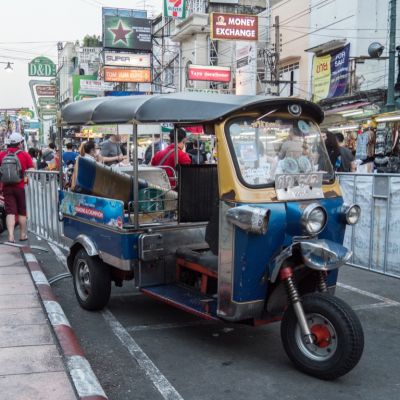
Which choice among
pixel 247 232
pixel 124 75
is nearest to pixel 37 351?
pixel 247 232

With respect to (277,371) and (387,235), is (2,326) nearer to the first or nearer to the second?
(277,371)

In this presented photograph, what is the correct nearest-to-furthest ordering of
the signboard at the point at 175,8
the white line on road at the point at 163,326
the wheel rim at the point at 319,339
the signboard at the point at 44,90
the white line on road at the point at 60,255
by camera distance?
the wheel rim at the point at 319,339
the white line on road at the point at 163,326
the white line on road at the point at 60,255
the signboard at the point at 175,8
the signboard at the point at 44,90

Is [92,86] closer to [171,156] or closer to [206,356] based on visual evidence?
[171,156]

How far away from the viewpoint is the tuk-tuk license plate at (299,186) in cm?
412

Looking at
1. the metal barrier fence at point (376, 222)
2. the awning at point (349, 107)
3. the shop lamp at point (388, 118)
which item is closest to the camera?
the metal barrier fence at point (376, 222)

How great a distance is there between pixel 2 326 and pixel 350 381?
303 cm

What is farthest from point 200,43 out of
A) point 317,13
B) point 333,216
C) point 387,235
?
point 333,216

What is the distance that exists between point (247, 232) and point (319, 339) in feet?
3.14

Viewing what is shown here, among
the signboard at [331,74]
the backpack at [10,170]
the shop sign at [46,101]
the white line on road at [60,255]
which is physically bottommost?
the white line on road at [60,255]

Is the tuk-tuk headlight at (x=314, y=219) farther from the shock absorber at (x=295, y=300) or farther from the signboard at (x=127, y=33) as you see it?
the signboard at (x=127, y=33)

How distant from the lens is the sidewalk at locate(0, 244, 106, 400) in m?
3.46

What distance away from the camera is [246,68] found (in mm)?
27266

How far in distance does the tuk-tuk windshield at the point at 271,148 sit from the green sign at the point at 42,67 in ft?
79.0

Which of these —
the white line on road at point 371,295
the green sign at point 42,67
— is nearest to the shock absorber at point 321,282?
the white line on road at point 371,295
